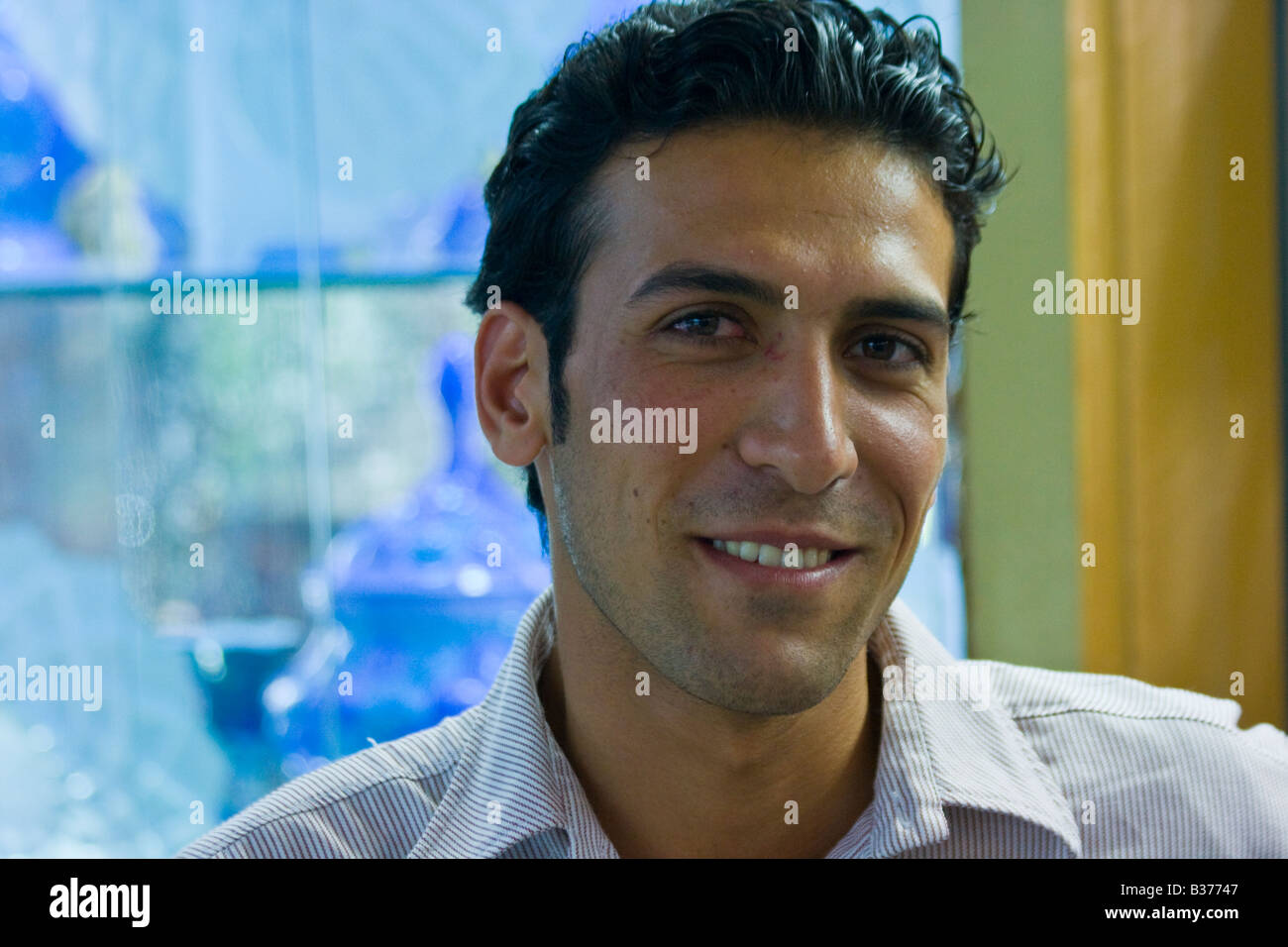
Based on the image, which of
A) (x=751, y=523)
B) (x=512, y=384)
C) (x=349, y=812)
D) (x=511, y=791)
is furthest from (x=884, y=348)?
(x=349, y=812)

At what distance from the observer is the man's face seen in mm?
942

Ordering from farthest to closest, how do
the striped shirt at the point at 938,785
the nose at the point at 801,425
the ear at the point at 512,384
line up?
the ear at the point at 512,384, the striped shirt at the point at 938,785, the nose at the point at 801,425

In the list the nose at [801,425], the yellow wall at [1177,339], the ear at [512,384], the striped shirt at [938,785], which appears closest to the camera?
the nose at [801,425]

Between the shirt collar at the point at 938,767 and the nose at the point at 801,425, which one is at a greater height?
the nose at the point at 801,425

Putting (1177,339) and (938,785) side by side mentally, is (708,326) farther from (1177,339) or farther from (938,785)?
(1177,339)

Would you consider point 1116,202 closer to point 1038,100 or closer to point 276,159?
point 1038,100

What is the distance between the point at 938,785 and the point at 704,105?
627mm

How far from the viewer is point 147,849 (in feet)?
5.66

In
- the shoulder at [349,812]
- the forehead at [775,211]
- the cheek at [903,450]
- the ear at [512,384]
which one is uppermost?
the forehead at [775,211]

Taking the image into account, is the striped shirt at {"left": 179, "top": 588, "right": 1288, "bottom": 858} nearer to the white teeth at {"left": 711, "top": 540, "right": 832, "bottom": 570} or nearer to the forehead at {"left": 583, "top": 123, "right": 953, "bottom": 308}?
the white teeth at {"left": 711, "top": 540, "right": 832, "bottom": 570}

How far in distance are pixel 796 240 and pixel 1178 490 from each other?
895 millimetres

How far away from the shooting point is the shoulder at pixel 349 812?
3.45 feet

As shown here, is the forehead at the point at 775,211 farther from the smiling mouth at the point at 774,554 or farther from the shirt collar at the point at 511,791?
the shirt collar at the point at 511,791

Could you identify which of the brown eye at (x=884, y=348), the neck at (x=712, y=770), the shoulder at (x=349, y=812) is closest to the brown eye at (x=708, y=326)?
the brown eye at (x=884, y=348)
